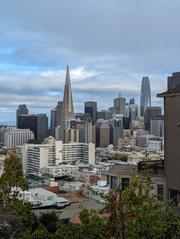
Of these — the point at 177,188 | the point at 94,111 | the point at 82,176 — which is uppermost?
the point at 94,111

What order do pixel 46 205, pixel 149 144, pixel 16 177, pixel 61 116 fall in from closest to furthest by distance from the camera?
1. pixel 16 177
2. pixel 46 205
3. pixel 149 144
4. pixel 61 116

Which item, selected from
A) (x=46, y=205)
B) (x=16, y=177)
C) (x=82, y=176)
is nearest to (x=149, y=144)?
(x=82, y=176)

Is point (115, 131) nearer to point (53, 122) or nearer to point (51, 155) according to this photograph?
point (53, 122)

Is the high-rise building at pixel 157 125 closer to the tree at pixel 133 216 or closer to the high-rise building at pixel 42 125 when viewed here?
the high-rise building at pixel 42 125

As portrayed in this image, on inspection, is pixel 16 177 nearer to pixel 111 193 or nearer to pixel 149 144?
pixel 111 193

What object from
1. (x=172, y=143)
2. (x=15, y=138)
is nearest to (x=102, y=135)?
(x=15, y=138)
